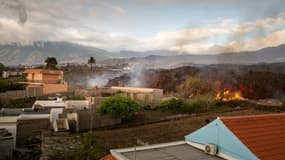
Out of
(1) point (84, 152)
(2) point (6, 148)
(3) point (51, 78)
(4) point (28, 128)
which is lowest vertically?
(2) point (6, 148)

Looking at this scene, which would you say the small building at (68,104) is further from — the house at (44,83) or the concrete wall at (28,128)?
the house at (44,83)

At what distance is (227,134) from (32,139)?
9537 mm

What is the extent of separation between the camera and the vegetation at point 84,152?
326 inches

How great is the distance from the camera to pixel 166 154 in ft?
17.9

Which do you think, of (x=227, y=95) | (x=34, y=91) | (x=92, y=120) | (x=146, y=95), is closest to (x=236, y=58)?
(x=227, y=95)

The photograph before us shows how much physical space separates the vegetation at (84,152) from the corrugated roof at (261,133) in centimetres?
472

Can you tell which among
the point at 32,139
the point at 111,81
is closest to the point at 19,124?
the point at 32,139

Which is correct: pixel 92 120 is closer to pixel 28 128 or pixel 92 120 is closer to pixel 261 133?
pixel 28 128

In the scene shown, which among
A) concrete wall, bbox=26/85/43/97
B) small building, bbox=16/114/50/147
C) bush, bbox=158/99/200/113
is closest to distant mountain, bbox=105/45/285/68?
bush, bbox=158/99/200/113

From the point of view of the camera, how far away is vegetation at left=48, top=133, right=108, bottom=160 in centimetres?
829

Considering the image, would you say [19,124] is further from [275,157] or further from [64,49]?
[64,49]

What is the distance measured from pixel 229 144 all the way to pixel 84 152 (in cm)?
530

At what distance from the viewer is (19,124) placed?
11336mm

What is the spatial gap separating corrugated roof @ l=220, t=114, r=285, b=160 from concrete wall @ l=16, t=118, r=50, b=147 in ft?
30.1
